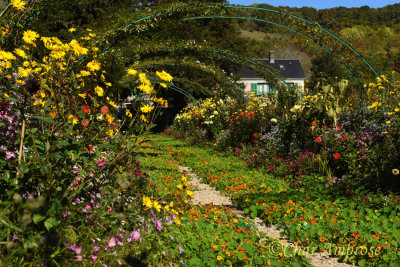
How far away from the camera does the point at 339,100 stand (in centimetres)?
737

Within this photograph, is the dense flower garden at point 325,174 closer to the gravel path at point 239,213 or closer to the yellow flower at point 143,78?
the gravel path at point 239,213

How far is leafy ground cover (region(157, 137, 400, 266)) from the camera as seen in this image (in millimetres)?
3609

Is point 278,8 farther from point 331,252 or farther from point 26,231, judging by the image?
point 26,231

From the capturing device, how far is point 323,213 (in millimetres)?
4621

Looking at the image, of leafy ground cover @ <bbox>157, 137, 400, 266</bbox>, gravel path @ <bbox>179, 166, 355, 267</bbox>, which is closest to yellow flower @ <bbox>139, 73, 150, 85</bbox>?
gravel path @ <bbox>179, 166, 355, 267</bbox>

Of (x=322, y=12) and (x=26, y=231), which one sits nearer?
(x=26, y=231)

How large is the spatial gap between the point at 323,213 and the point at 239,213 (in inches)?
44.4

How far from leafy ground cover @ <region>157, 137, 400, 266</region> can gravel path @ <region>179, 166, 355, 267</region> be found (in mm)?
78

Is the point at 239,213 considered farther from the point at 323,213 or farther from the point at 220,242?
the point at 220,242

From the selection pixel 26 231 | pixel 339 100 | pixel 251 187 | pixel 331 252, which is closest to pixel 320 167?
pixel 251 187

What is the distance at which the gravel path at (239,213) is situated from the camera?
3.61m

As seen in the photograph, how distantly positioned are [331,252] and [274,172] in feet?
11.2

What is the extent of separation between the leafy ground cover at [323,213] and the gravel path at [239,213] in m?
0.08

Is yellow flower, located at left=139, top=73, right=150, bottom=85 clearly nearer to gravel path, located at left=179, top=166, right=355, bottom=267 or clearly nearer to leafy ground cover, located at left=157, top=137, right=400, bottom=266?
gravel path, located at left=179, top=166, right=355, bottom=267
